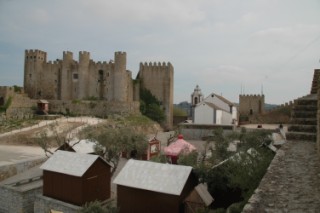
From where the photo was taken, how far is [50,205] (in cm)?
1806

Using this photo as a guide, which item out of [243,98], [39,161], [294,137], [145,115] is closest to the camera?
[294,137]

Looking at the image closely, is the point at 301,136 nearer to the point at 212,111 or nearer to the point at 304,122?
the point at 304,122

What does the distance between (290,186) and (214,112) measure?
1422 inches

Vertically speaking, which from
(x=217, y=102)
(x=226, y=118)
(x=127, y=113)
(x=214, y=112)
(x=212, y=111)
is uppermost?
(x=217, y=102)

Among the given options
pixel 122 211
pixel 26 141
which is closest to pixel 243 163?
pixel 122 211

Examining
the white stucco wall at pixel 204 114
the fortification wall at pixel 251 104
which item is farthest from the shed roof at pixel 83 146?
the fortification wall at pixel 251 104

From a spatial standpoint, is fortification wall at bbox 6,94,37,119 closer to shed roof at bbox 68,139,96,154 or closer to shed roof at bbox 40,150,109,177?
shed roof at bbox 68,139,96,154

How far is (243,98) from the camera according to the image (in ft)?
189

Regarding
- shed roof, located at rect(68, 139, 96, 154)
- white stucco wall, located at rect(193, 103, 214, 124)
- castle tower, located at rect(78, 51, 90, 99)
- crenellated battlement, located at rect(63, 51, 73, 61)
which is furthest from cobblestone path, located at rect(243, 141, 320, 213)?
crenellated battlement, located at rect(63, 51, 73, 61)

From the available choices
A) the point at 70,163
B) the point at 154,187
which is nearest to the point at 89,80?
the point at 70,163

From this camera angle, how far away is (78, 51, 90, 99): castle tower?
175ft

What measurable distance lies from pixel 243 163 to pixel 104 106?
40.8 metres

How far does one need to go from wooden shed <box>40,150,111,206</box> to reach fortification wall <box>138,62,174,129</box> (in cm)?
3653

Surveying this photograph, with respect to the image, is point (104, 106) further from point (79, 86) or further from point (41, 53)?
point (41, 53)
